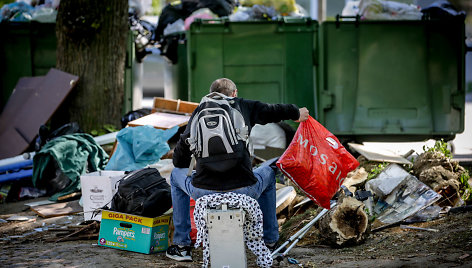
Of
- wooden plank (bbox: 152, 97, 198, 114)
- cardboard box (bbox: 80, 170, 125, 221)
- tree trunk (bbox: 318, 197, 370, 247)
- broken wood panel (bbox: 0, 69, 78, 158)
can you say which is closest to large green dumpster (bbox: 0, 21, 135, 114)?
broken wood panel (bbox: 0, 69, 78, 158)

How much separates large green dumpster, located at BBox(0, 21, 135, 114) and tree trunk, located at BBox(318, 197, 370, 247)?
4.24 meters

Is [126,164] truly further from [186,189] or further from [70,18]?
[70,18]

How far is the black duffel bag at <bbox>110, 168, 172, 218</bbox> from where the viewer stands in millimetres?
4492

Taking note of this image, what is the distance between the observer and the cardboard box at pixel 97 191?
520 cm

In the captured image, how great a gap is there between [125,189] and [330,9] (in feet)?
49.5

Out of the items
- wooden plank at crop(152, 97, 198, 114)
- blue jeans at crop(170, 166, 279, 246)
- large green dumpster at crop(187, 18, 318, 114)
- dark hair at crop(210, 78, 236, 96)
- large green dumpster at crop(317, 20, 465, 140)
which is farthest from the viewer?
large green dumpster at crop(187, 18, 318, 114)

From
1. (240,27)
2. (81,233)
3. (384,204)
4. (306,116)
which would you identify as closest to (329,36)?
(240,27)

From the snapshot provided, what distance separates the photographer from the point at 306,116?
4383 mm

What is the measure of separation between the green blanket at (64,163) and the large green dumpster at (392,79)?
2.77 meters

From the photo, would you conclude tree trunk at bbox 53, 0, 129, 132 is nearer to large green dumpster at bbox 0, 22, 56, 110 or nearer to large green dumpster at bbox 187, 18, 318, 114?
large green dumpster at bbox 0, 22, 56, 110

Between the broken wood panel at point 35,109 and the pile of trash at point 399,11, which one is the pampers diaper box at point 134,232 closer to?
the broken wood panel at point 35,109

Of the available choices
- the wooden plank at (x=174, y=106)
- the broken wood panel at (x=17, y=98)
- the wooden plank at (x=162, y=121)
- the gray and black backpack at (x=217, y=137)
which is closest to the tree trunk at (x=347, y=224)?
the gray and black backpack at (x=217, y=137)

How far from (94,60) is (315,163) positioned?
419 cm

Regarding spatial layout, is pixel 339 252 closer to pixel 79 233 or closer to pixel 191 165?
pixel 191 165
